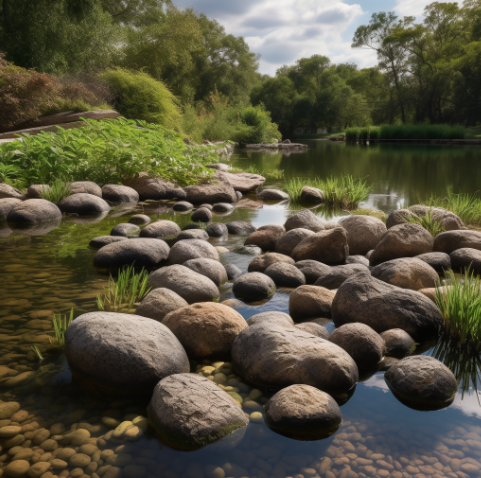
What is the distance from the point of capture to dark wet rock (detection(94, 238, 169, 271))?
5020mm

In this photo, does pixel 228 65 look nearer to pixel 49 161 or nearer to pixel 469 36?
pixel 469 36

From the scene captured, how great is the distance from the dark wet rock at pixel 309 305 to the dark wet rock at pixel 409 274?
0.76 meters

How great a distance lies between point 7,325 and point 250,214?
19.2 ft

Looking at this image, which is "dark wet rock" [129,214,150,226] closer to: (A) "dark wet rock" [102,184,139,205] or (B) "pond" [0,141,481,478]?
(A) "dark wet rock" [102,184,139,205]

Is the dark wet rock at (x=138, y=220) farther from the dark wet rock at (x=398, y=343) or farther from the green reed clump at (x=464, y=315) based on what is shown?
the green reed clump at (x=464, y=315)

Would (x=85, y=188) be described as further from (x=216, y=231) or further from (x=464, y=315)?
(x=464, y=315)

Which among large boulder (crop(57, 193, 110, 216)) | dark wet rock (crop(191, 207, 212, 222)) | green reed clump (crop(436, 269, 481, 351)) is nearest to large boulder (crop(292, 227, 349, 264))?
green reed clump (crop(436, 269, 481, 351))

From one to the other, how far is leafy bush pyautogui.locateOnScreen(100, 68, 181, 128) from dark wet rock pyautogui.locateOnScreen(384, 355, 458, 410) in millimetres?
18501

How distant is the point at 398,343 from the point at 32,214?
619 centimetres

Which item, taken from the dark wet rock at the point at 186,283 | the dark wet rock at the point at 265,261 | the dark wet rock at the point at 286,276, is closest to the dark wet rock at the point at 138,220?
the dark wet rock at the point at 265,261

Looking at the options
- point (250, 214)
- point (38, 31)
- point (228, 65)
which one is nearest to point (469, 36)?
point (228, 65)

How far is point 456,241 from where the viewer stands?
18.1 feet

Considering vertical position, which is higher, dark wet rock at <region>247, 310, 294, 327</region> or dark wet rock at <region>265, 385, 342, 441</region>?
dark wet rock at <region>247, 310, 294, 327</region>

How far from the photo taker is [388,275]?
4.32m
